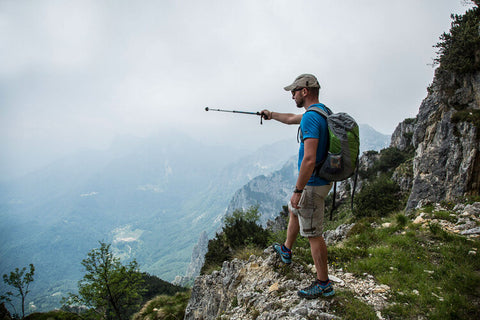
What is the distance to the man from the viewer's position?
382 centimetres

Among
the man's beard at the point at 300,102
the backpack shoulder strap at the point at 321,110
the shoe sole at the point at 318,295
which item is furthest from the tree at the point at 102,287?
the backpack shoulder strap at the point at 321,110

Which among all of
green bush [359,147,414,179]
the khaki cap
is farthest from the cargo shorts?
green bush [359,147,414,179]

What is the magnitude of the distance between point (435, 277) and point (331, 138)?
13.9 ft

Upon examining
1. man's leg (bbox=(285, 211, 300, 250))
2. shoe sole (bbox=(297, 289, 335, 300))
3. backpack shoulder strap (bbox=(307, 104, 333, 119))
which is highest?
backpack shoulder strap (bbox=(307, 104, 333, 119))

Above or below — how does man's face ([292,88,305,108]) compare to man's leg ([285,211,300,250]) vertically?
above

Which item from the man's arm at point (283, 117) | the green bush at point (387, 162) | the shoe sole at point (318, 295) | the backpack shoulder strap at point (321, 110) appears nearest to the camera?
the backpack shoulder strap at point (321, 110)

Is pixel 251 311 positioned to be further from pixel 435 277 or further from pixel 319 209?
pixel 435 277

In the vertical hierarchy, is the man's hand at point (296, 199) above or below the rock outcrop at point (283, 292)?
above

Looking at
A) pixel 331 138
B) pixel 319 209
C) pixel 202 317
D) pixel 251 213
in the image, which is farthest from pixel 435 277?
pixel 251 213

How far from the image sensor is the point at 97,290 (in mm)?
22062

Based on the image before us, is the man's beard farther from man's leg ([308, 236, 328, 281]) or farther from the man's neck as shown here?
man's leg ([308, 236, 328, 281])

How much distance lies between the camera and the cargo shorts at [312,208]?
161 inches

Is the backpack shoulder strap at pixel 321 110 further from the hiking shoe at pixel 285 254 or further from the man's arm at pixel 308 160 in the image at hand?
the hiking shoe at pixel 285 254

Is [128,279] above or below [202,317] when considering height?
below
